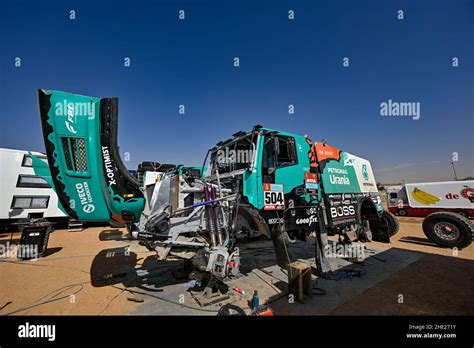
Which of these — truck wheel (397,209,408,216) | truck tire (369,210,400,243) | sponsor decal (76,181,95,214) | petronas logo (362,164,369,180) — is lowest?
truck wheel (397,209,408,216)

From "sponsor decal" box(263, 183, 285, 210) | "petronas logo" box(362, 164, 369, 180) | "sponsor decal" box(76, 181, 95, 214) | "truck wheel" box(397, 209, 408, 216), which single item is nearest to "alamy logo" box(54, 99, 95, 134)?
"sponsor decal" box(76, 181, 95, 214)

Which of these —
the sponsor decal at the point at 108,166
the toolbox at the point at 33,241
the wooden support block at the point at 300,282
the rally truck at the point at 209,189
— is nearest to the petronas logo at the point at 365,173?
the rally truck at the point at 209,189

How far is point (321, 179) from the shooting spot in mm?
5625

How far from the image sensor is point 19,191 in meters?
11.5

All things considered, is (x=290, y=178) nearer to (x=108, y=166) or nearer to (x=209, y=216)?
(x=209, y=216)

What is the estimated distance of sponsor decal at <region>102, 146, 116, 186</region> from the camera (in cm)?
290

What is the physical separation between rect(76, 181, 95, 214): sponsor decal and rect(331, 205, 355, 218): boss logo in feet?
18.2

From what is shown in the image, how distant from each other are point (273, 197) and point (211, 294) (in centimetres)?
245

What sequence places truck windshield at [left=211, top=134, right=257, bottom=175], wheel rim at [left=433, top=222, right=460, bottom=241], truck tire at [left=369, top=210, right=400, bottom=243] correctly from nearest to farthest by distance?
truck windshield at [left=211, top=134, right=257, bottom=175], wheel rim at [left=433, top=222, right=460, bottom=241], truck tire at [left=369, top=210, right=400, bottom=243]

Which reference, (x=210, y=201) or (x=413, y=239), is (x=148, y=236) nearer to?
(x=210, y=201)

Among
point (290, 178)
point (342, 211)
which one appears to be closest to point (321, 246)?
point (342, 211)
